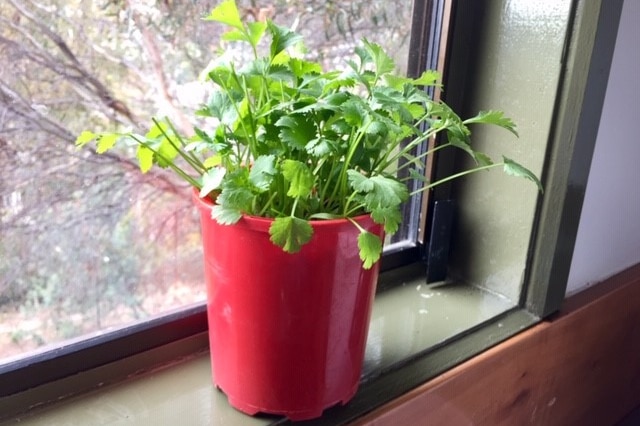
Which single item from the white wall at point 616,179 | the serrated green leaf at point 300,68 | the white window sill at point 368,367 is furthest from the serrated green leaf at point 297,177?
the white wall at point 616,179

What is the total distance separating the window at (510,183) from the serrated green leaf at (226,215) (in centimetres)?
25

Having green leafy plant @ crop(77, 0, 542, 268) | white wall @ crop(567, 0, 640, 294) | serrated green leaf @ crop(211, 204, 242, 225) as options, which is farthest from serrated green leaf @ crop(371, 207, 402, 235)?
white wall @ crop(567, 0, 640, 294)

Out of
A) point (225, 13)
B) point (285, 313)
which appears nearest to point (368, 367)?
point (285, 313)

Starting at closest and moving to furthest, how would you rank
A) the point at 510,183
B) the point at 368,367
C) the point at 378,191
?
the point at 378,191 → the point at 368,367 → the point at 510,183

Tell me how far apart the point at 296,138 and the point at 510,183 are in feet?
1.48

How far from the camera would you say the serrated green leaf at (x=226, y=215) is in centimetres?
49

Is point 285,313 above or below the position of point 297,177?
below

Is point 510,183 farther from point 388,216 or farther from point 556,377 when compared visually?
point 388,216

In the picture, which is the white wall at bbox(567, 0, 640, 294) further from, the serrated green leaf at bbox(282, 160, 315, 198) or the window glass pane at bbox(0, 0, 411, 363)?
the serrated green leaf at bbox(282, 160, 315, 198)

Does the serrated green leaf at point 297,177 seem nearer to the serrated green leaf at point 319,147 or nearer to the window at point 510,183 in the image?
the serrated green leaf at point 319,147

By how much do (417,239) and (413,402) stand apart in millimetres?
327

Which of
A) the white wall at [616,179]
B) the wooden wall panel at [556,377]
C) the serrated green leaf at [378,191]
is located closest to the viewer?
the serrated green leaf at [378,191]

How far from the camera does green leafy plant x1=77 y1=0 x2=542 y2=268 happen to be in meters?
0.48

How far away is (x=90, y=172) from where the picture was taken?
63 centimetres
